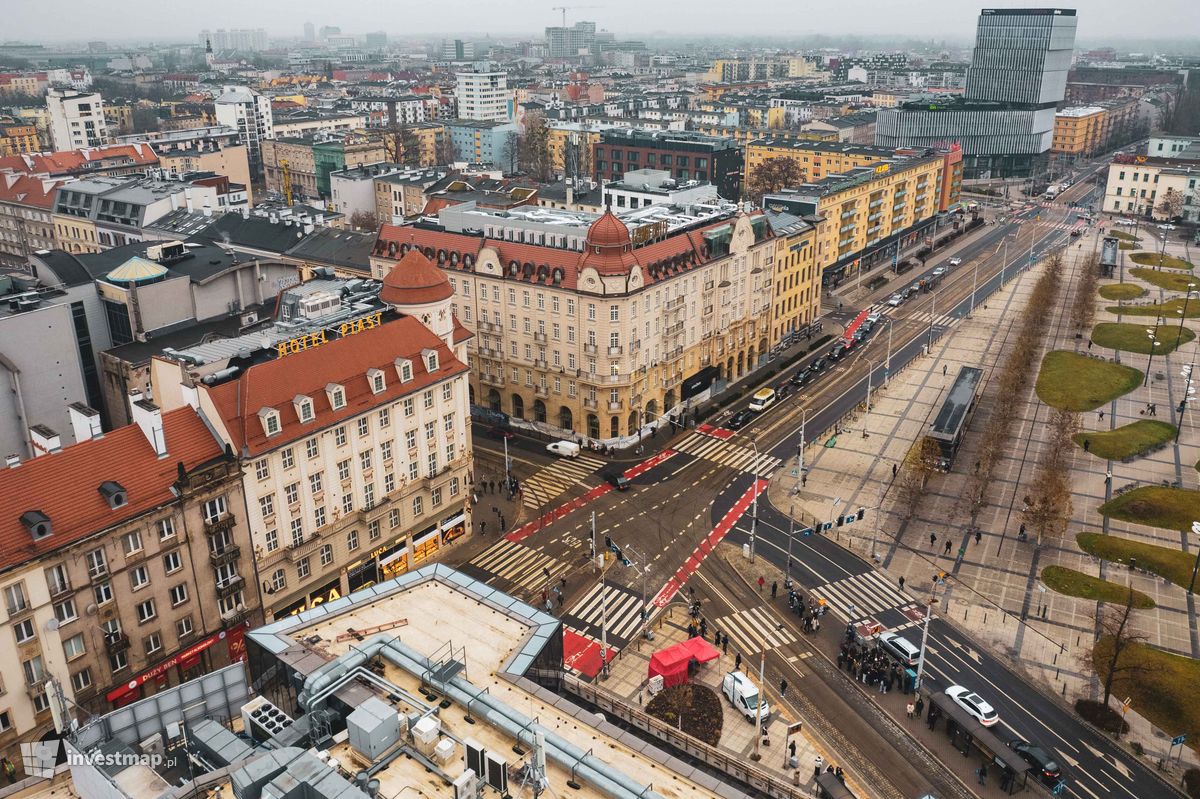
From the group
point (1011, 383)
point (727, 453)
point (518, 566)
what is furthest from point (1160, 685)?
point (1011, 383)

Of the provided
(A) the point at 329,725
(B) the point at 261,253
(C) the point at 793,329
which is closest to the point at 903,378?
(C) the point at 793,329

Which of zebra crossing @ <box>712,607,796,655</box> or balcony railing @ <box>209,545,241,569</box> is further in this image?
zebra crossing @ <box>712,607,796,655</box>

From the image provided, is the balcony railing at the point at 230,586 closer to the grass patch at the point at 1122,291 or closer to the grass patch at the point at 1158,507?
the grass patch at the point at 1158,507

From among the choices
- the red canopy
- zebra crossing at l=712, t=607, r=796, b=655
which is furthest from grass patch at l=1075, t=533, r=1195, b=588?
the red canopy

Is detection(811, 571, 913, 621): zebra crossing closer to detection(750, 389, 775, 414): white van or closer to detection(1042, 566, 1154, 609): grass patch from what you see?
detection(1042, 566, 1154, 609): grass patch

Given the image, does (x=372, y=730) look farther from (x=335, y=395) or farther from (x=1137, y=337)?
(x=1137, y=337)
